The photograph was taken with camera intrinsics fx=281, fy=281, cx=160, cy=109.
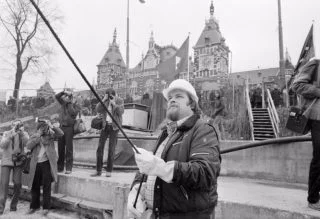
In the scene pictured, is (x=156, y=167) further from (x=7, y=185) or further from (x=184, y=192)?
(x=7, y=185)

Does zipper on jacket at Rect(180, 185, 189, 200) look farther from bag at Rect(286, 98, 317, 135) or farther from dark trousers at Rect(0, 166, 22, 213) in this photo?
dark trousers at Rect(0, 166, 22, 213)

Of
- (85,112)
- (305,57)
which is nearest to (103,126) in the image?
(305,57)

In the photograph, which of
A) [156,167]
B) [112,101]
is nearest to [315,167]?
[156,167]

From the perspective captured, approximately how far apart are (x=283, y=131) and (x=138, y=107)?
26.6 feet

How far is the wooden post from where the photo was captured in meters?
4.61

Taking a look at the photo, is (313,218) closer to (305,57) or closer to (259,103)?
(305,57)

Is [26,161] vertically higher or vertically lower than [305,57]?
lower

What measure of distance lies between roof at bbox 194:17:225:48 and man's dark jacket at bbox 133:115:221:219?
7143 cm

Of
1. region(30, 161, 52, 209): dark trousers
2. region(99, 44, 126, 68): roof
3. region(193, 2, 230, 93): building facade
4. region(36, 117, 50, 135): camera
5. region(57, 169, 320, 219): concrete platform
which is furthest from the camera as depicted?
region(99, 44, 126, 68): roof

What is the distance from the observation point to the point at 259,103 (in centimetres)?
1559

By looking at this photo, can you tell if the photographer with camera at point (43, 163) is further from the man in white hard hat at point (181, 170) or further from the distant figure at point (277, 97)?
the distant figure at point (277, 97)

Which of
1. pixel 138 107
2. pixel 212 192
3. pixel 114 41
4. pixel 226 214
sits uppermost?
pixel 114 41

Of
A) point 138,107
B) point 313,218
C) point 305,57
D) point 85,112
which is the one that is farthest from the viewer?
point 85,112

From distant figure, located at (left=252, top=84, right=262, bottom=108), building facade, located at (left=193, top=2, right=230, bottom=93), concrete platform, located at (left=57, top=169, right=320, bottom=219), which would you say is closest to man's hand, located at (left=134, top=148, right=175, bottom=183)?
concrete platform, located at (left=57, top=169, right=320, bottom=219)
